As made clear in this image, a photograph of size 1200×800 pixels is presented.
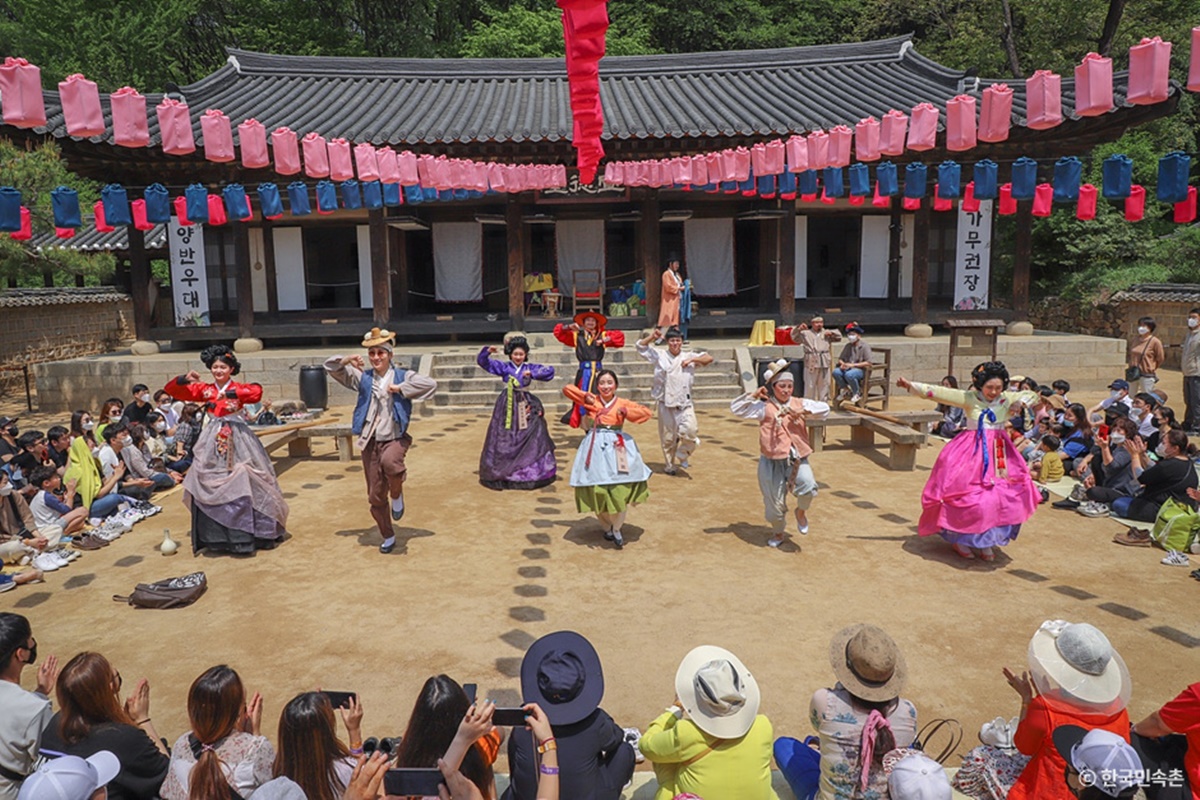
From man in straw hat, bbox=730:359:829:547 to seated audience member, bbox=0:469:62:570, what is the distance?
621 cm

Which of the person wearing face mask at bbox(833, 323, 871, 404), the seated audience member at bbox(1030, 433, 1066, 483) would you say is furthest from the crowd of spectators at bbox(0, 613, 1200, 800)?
the person wearing face mask at bbox(833, 323, 871, 404)

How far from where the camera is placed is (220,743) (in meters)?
3.03

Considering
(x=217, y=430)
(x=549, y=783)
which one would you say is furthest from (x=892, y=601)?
(x=217, y=430)

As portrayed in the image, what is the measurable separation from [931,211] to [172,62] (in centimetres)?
2723

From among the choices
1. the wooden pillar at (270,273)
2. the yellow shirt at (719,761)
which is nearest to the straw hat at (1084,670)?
the yellow shirt at (719,761)

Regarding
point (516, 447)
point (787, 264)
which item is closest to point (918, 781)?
point (516, 447)

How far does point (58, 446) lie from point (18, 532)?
55.4 inches

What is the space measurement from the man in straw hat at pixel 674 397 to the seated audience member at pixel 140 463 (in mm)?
5749

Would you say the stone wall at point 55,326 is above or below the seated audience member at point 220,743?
above

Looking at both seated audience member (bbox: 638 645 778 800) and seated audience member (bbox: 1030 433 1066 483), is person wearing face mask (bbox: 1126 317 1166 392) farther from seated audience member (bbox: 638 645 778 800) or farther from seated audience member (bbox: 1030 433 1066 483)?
seated audience member (bbox: 638 645 778 800)

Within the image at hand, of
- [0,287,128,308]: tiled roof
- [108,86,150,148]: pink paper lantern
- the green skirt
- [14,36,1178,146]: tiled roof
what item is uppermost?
[14,36,1178,146]: tiled roof

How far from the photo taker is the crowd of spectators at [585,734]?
277 cm

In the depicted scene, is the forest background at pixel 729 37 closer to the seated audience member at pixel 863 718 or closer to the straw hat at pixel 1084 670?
the straw hat at pixel 1084 670

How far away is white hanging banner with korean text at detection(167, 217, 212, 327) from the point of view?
1695cm
